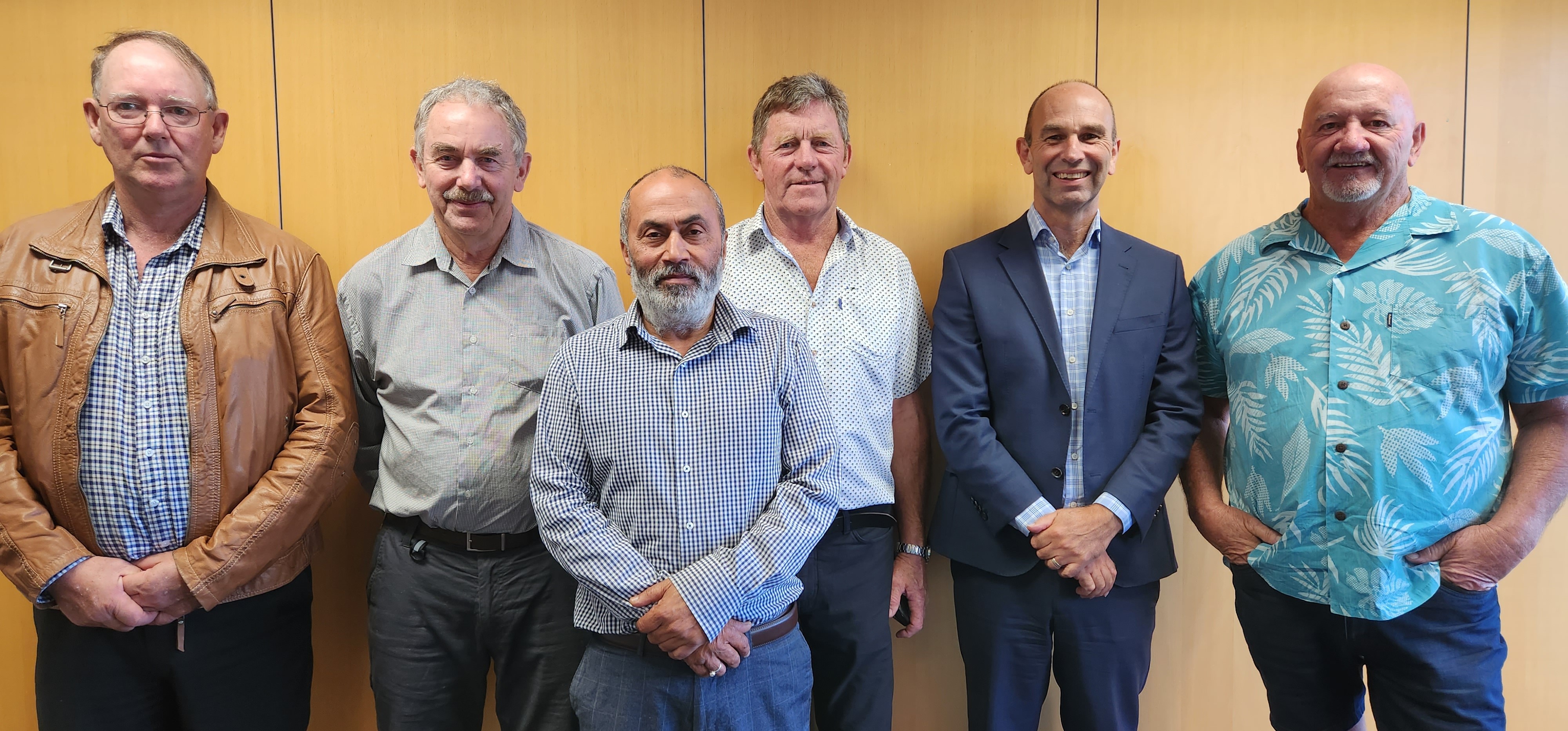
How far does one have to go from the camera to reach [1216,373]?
2402 mm

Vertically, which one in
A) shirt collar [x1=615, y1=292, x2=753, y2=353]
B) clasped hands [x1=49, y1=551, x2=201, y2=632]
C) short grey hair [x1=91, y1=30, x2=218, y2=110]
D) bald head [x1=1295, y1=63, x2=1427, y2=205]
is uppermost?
short grey hair [x1=91, y1=30, x2=218, y2=110]

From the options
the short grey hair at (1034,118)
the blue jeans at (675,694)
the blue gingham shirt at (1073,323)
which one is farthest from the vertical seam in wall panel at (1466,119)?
the blue jeans at (675,694)

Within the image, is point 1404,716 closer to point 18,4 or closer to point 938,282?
point 938,282

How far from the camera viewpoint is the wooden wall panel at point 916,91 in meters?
2.83

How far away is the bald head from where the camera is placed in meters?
2.10

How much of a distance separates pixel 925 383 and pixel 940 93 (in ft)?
3.34

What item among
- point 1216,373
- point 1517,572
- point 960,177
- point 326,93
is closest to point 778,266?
point 960,177

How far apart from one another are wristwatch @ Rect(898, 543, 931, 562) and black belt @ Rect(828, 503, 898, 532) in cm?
17

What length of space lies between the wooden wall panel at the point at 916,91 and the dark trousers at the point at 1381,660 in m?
1.02

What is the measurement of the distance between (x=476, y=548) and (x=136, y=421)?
84 centimetres

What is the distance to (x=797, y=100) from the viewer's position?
2.43m

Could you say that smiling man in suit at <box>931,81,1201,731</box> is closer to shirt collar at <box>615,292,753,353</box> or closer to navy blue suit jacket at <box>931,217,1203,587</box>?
navy blue suit jacket at <box>931,217,1203,587</box>

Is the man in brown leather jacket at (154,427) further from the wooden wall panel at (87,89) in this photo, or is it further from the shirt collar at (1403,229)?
the shirt collar at (1403,229)

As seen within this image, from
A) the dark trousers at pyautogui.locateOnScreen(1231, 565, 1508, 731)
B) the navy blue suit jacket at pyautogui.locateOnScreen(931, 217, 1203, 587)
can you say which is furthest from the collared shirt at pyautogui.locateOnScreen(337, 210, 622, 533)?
the dark trousers at pyautogui.locateOnScreen(1231, 565, 1508, 731)
